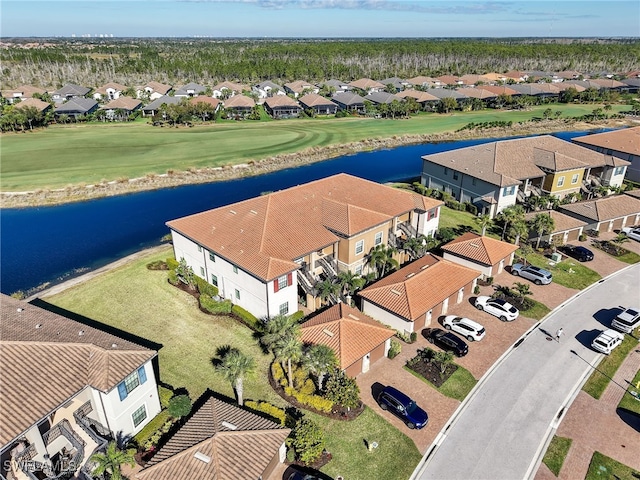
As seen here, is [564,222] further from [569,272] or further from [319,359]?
[319,359]

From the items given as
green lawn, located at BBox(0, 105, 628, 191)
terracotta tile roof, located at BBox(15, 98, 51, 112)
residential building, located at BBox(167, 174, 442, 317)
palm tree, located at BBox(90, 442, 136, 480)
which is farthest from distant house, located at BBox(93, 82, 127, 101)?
palm tree, located at BBox(90, 442, 136, 480)

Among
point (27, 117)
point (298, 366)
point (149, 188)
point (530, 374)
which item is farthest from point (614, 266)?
point (27, 117)

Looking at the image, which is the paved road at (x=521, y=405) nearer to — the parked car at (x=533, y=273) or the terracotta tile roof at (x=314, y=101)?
the parked car at (x=533, y=273)

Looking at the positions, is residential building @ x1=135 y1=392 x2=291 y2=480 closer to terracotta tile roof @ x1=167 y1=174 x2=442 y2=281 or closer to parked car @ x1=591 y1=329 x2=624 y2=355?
terracotta tile roof @ x1=167 y1=174 x2=442 y2=281

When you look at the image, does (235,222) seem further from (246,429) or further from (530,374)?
(530,374)

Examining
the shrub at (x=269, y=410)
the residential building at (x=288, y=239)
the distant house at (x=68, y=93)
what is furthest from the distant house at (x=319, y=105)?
the shrub at (x=269, y=410)

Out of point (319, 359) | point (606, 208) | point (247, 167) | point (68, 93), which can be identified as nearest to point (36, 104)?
point (68, 93)
